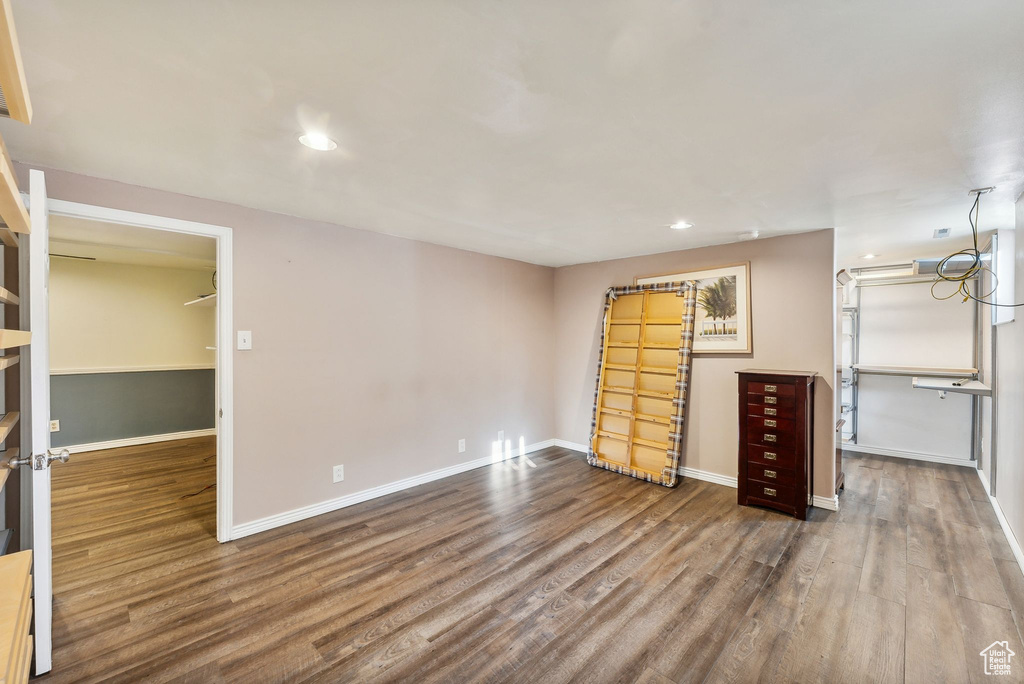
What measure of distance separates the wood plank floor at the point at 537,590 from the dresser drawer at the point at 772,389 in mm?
934

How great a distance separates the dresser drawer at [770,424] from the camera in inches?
126

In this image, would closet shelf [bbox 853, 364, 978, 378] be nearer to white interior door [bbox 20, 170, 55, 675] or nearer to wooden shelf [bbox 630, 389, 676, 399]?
wooden shelf [bbox 630, 389, 676, 399]

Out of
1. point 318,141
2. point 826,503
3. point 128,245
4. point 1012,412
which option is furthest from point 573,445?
point 128,245

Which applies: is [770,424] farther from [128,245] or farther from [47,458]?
Result: [128,245]

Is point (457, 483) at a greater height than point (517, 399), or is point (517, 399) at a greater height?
point (517, 399)

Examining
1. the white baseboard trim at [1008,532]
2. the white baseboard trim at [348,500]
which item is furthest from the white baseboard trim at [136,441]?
the white baseboard trim at [1008,532]

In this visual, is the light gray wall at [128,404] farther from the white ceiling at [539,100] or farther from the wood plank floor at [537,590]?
the white ceiling at [539,100]

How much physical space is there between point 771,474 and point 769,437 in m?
0.29

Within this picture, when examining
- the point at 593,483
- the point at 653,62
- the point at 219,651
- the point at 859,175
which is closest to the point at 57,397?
the point at 219,651

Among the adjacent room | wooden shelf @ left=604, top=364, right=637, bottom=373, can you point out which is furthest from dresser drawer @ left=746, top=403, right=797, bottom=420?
wooden shelf @ left=604, top=364, right=637, bottom=373

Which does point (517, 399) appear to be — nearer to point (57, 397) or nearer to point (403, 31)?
point (403, 31)

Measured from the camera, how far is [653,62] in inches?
52.7

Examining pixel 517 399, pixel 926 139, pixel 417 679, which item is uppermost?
pixel 926 139

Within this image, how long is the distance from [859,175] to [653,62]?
1.64m
